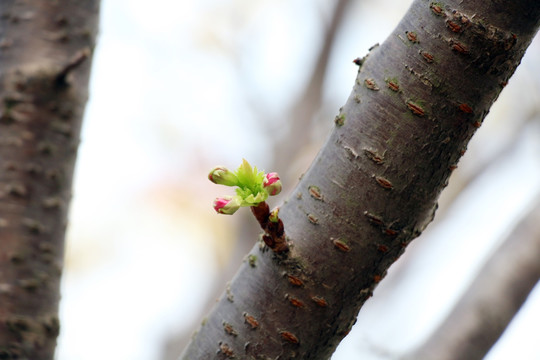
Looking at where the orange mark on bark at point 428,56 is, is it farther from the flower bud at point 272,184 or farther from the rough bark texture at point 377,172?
the flower bud at point 272,184

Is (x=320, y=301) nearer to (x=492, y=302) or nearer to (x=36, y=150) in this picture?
(x=36, y=150)

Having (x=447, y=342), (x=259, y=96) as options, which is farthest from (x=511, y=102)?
(x=447, y=342)

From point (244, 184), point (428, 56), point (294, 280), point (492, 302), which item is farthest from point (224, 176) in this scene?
point (492, 302)

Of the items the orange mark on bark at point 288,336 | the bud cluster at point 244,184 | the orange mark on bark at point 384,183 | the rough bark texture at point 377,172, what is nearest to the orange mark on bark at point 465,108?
the rough bark texture at point 377,172

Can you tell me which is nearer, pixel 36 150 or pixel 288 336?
pixel 288 336

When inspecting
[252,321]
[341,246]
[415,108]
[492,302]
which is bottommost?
[492,302]

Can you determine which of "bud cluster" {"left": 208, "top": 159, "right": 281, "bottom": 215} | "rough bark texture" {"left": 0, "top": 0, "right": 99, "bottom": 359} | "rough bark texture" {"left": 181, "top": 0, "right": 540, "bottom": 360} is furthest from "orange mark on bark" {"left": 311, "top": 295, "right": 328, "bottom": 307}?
"rough bark texture" {"left": 0, "top": 0, "right": 99, "bottom": 359}
